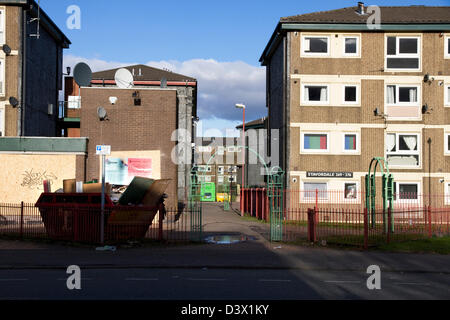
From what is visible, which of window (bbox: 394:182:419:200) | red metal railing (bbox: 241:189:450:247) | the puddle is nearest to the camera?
the puddle

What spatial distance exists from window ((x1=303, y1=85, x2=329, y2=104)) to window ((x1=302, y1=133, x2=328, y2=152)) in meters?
2.00

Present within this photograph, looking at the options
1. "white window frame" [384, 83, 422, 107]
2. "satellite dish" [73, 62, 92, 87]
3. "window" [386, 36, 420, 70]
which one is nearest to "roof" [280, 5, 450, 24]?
"window" [386, 36, 420, 70]

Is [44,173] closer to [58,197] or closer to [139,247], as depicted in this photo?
[58,197]

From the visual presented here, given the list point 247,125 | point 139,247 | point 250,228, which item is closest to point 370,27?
point 250,228

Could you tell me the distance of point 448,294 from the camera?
911 cm

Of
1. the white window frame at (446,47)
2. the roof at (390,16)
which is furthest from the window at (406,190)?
the roof at (390,16)

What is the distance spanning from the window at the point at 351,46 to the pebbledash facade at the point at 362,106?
0.06m

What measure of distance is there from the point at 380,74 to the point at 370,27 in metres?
2.81

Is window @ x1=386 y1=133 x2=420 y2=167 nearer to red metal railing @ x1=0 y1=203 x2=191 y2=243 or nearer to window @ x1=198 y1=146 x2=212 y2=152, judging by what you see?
red metal railing @ x1=0 y1=203 x2=191 y2=243

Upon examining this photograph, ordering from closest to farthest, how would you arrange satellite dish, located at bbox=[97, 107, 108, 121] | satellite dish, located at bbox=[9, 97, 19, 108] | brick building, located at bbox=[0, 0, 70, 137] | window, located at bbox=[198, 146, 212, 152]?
satellite dish, located at bbox=[97, 107, 108, 121] → satellite dish, located at bbox=[9, 97, 19, 108] → brick building, located at bbox=[0, 0, 70, 137] → window, located at bbox=[198, 146, 212, 152]

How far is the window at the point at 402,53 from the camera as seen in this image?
1099 inches

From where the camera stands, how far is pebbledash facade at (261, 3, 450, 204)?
27750mm

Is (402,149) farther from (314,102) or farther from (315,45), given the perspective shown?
(315,45)

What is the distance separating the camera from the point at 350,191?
27.9 meters
